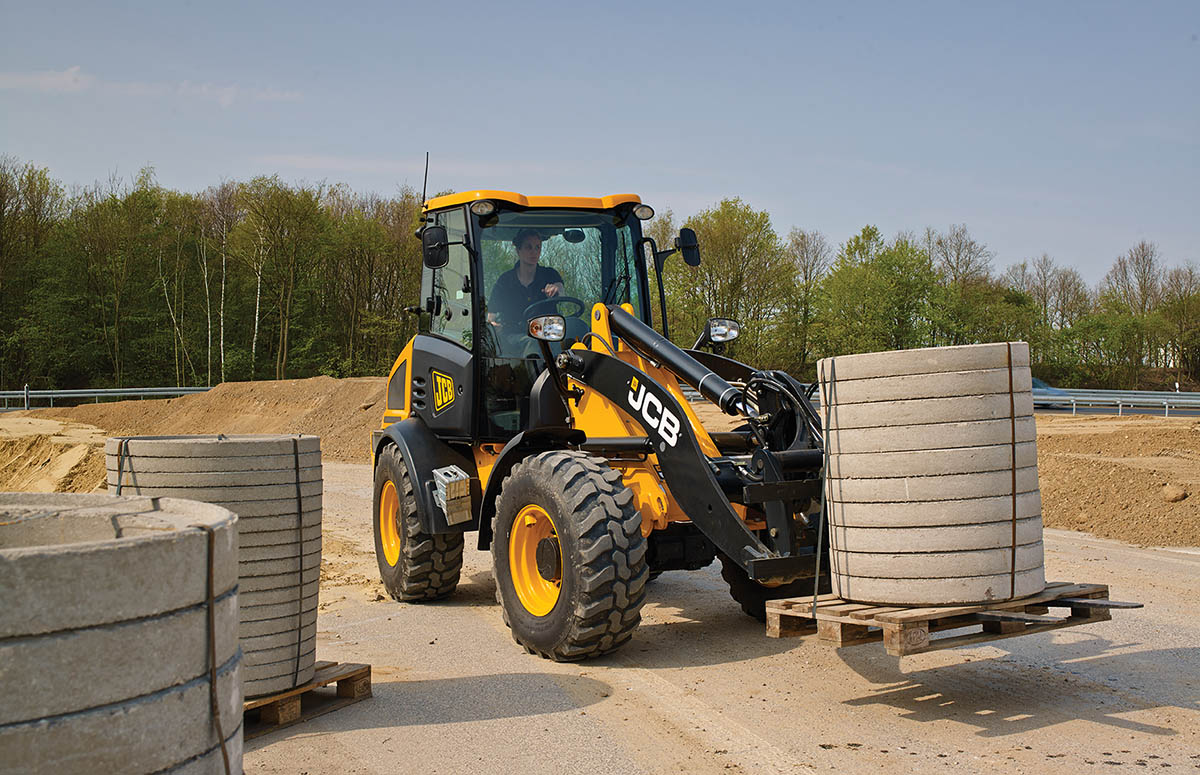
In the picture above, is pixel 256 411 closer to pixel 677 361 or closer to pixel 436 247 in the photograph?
pixel 436 247

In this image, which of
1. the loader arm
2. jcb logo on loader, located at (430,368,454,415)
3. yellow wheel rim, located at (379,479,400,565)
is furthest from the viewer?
yellow wheel rim, located at (379,479,400,565)

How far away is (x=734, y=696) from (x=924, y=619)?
4.50 feet

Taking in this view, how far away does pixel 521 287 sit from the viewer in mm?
7949

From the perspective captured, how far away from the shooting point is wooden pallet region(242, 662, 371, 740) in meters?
5.04

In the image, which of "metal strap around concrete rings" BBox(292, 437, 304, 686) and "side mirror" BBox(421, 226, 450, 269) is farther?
"side mirror" BBox(421, 226, 450, 269)

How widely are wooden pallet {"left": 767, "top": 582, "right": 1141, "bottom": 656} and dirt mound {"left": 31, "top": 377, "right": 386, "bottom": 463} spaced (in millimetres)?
21623

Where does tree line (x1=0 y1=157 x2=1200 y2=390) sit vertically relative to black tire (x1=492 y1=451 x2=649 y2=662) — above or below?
above

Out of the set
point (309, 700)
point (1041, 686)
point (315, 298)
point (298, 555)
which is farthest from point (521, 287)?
point (315, 298)

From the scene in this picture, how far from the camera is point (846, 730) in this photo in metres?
5.01

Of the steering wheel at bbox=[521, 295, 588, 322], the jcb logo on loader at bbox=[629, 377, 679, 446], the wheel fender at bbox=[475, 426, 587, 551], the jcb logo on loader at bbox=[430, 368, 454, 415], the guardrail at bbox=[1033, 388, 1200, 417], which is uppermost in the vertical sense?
the steering wheel at bbox=[521, 295, 588, 322]

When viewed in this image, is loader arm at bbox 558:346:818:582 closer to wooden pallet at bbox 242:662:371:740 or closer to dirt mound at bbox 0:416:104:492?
wooden pallet at bbox 242:662:371:740

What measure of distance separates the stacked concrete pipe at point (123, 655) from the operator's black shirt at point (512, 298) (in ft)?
17.3

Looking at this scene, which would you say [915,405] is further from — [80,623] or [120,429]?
[120,429]

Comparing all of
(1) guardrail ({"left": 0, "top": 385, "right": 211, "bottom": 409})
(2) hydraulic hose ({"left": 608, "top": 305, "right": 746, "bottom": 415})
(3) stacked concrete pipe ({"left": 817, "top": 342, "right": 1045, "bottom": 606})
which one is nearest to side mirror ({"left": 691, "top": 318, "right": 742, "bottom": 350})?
(2) hydraulic hose ({"left": 608, "top": 305, "right": 746, "bottom": 415})
